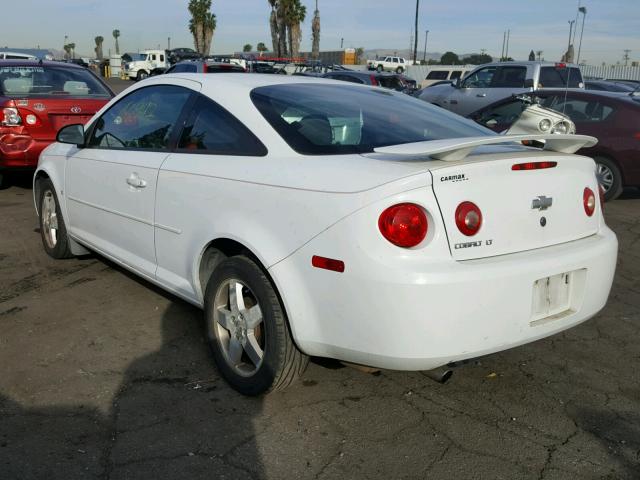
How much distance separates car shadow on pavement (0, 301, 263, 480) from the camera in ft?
8.75

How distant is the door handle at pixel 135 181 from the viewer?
3.82 m

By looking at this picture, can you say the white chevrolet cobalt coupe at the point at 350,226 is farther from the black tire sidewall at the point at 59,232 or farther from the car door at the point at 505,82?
the car door at the point at 505,82

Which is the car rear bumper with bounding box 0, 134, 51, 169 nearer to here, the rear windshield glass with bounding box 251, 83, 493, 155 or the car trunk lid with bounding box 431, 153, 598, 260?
the rear windshield glass with bounding box 251, 83, 493, 155

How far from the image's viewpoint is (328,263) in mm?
2658

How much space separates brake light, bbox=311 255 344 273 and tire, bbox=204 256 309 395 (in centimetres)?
34

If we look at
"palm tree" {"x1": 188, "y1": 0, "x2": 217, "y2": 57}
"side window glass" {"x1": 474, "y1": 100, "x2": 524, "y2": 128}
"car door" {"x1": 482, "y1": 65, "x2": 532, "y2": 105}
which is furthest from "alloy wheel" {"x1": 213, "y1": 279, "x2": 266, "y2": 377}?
"palm tree" {"x1": 188, "y1": 0, "x2": 217, "y2": 57}

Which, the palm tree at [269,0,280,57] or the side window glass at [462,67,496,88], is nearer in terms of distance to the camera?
the side window glass at [462,67,496,88]

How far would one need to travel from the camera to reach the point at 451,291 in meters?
2.55

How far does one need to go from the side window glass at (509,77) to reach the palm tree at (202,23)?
177 ft

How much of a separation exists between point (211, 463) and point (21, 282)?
9.75ft

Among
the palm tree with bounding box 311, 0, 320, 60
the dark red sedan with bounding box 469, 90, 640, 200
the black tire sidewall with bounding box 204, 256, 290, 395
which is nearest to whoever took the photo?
the black tire sidewall with bounding box 204, 256, 290, 395

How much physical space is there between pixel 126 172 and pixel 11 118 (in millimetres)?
4611

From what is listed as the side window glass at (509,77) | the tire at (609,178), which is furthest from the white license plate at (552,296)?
the side window glass at (509,77)

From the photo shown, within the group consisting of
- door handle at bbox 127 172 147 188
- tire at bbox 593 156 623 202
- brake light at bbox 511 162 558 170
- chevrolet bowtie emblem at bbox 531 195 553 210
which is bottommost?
tire at bbox 593 156 623 202
